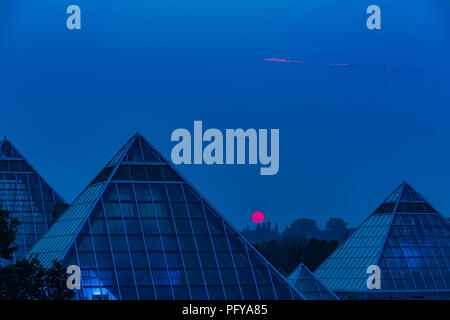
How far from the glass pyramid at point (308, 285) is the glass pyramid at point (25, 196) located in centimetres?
2522

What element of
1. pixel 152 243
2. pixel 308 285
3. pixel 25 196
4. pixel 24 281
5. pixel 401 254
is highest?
pixel 25 196

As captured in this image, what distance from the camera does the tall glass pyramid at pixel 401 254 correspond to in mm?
87312

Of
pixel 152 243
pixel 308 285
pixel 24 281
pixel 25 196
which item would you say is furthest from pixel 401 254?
pixel 24 281

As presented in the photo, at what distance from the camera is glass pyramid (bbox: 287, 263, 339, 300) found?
74312 mm

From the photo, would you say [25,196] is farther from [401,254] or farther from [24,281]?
[24,281]

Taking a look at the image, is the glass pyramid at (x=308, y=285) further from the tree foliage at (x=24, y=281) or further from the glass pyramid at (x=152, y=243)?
the tree foliage at (x=24, y=281)

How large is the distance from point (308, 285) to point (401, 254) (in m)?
17.7

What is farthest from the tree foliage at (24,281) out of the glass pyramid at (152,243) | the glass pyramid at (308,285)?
the glass pyramid at (308,285)

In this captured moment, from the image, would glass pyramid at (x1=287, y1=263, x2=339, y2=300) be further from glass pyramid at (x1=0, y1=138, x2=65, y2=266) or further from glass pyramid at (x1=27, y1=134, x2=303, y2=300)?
glass pyramid at (x1=0, y1=138, x2=65, y2=266)

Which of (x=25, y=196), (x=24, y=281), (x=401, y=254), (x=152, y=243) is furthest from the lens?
(x=401, y=254)

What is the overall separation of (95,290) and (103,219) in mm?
6128

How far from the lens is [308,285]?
247 ft

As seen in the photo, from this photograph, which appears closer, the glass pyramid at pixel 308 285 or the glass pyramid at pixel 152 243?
the glass pyramid at pixel 152 243
